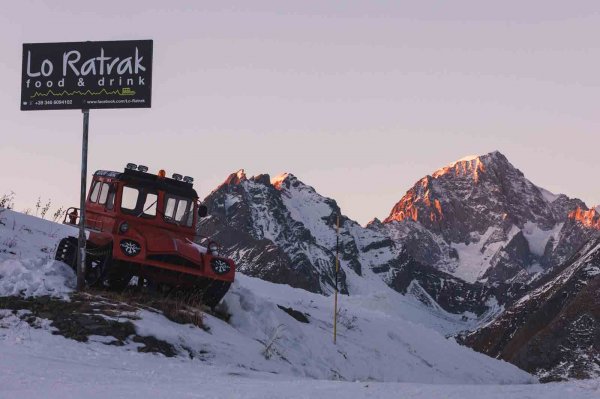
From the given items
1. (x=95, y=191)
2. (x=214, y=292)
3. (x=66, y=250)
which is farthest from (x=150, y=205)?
(x=214, y=292)

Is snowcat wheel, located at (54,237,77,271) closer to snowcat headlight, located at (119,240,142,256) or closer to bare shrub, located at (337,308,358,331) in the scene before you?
snowcat headlight, located at (119,240,142,256)

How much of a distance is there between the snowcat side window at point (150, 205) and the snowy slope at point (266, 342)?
222cm

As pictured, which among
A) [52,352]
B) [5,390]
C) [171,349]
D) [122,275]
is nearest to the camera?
[5,390]

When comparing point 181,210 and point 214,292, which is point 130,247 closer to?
point 214,292

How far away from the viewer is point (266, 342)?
18172mm

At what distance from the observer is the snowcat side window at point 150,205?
19344 millimetres

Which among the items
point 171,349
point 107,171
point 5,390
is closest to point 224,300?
point 107,171

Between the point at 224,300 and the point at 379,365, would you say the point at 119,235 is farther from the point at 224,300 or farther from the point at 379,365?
the point at 379,365

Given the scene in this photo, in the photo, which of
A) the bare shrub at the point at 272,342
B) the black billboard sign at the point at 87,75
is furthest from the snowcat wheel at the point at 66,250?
the bare shrub at the point at 272,342

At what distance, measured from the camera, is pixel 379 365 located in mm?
21438

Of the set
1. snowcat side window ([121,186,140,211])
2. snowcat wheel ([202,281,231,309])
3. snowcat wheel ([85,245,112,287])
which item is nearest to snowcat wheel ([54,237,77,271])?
snowcat wheel ([85,245,112,287])

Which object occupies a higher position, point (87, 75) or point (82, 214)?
point (87, 75)

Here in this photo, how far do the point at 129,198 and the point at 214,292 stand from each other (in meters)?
2.90

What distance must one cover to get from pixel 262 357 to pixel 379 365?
6.18 m
